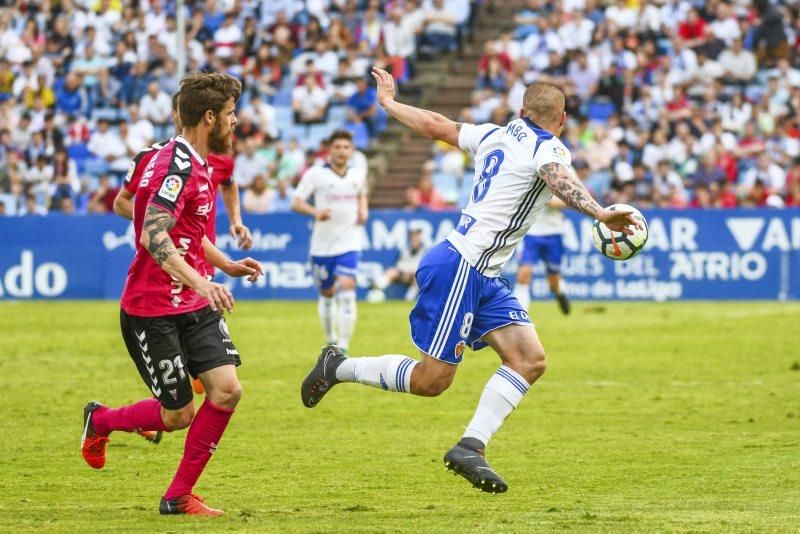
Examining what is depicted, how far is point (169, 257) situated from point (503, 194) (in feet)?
7.43

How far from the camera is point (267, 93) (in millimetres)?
33219

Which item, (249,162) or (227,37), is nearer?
(249,162)

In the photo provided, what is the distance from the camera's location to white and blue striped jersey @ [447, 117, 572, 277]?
8.60 meters

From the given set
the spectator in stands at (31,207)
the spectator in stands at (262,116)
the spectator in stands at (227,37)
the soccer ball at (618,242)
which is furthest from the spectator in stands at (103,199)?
the soccer ball at (618,242)

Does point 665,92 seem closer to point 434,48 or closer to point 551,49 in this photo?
point 551,49

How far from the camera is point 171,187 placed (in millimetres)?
7602

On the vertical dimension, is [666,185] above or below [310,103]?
below

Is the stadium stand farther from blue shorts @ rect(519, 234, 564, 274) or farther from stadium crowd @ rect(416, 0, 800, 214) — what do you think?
blue shorts @ rect(519, 234, 564, 274)

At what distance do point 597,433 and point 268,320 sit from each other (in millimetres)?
12121

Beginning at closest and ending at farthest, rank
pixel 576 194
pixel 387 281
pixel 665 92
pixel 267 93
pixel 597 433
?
pixel 576 194
pixel 597 433
pixel 387 281
pixel 665 92
pixel 267 93

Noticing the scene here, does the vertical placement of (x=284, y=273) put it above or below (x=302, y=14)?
below

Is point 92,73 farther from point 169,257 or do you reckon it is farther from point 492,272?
point 169,257

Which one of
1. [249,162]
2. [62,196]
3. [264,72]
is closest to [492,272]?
[249,162]

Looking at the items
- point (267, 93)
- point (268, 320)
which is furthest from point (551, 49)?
point (268, 320)
